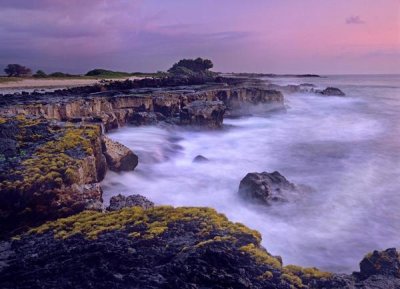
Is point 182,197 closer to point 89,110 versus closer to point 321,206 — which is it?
point 321,206

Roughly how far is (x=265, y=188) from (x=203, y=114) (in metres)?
15.4

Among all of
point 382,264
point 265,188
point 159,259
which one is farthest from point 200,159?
point 159,259

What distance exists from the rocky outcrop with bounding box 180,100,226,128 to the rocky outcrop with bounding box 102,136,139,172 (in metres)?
12.3

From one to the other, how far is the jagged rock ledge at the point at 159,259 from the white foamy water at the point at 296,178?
142 inches

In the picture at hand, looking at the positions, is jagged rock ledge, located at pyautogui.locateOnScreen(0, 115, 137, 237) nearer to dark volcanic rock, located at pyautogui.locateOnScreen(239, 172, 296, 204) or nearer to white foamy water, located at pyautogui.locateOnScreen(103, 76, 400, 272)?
white foamy water, located at pyautogui.locateOnScreen(103, 76, 400, 272)

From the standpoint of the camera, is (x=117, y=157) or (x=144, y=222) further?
(x=117, y=157)

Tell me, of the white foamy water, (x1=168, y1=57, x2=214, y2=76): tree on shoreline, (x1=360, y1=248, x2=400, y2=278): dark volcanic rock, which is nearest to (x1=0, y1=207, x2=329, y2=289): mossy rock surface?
(x1=360, y1=248, x2=400, y2=278): dark volcanic rock

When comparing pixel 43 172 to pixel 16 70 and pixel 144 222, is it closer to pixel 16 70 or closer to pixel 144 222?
pixel 144 222

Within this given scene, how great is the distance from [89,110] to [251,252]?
19.5 m

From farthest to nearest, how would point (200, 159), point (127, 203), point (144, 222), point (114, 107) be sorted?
point (114, 107), point (200, 159), point (127, 203), point (144, 222)

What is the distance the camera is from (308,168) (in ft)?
66.5

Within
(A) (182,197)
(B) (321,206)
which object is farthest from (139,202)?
(B) (321,206)

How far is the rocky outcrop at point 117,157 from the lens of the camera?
1464 cm

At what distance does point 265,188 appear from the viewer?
13883 millimetres
